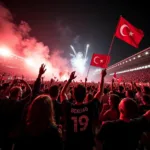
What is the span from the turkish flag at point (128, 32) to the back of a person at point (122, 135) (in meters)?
5.54

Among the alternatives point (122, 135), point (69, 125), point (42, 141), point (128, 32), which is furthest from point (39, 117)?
point (128, 32)

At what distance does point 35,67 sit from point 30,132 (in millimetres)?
70198

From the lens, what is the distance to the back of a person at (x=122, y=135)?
177 cm

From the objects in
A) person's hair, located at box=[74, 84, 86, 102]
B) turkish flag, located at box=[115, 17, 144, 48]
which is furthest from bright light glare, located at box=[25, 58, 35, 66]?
person's hair, located at box=[74, 84, 86, 102]

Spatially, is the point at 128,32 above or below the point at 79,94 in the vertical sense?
above

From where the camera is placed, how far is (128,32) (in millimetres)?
6355

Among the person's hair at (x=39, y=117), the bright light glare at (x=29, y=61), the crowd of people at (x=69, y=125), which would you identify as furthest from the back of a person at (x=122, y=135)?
the bright light glare at (x=29, y=61)

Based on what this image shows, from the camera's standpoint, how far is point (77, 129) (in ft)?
7.23

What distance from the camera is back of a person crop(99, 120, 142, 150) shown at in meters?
1.77

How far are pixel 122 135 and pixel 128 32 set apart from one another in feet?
19.6

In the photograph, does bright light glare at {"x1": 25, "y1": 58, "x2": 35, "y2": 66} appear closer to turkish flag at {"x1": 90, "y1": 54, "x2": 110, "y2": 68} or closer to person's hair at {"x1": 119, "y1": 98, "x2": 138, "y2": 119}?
turkish flag at {"x1": 90, "y1": 54, "x2": 110, "y2": 68}

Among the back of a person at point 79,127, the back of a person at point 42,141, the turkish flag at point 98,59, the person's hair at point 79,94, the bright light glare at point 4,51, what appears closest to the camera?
the back of a person at point 42,141

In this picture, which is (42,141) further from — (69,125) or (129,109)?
(129,109)

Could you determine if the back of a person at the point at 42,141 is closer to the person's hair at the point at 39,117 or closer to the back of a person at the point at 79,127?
the person's hair at the point at 39,117
